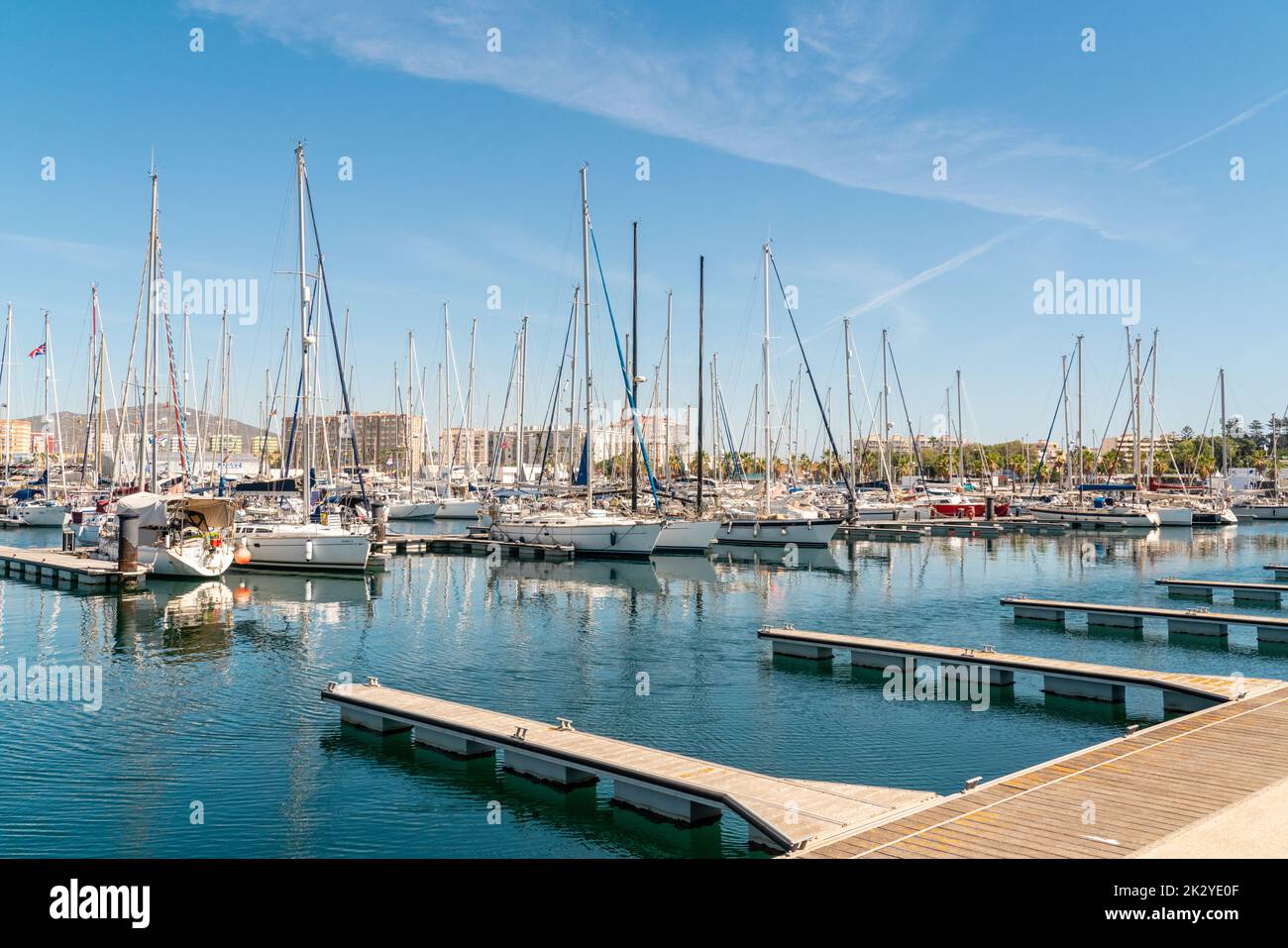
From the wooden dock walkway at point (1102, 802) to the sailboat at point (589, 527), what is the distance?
38181mm

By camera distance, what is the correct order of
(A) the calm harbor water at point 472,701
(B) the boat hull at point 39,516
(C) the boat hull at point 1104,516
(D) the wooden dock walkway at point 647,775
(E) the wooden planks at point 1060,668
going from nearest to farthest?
(D) the wooden dock walkway at point 647,775 → (A) the calm harbor water at point 472,701 → (E) the wooden planks at point 1060,668 → (B) the boat hull at point 39,516 → (C) the boat hull at point 1104,516

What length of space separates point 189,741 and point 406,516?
7046cm

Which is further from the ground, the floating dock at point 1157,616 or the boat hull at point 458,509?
the boat hull at point 458,509

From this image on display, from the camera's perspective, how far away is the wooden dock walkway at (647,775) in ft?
39.6

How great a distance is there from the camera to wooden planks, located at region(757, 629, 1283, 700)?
753 inches

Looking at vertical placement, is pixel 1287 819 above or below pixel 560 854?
above

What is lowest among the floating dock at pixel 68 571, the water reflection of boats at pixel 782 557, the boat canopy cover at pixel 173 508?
the water reflection of boats at pixel 782 557

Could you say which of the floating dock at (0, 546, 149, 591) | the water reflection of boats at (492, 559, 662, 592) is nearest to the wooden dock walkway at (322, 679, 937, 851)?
the water reflection of boats at (492, 559, 662, 592)

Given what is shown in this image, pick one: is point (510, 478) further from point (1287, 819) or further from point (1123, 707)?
point (1287, 819)

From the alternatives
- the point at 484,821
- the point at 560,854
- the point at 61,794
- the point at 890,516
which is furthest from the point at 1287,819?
the point at 890,516

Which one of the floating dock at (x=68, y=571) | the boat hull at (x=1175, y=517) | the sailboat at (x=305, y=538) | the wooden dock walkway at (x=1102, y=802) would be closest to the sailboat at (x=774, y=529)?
the sailboat at (x=305, y=538)

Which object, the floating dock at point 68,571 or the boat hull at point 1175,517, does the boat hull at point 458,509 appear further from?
the boat hull at point 1175,517

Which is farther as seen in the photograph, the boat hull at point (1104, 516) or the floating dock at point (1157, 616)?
the boat hull at point (1104, 516)

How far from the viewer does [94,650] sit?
2767 centimetres
